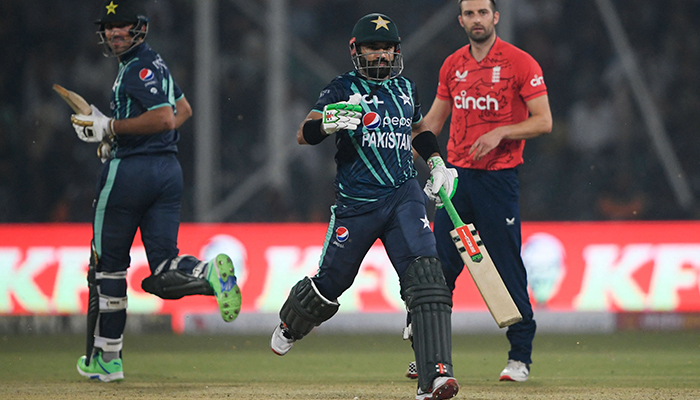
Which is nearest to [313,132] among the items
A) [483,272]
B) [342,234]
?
[342,234]

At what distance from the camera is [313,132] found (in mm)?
4582

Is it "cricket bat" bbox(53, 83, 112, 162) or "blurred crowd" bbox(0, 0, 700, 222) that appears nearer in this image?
"cricket bat" bbox(53, 83, 112, 162)

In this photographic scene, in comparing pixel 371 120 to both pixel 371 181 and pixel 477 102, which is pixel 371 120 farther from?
pixel 477 102

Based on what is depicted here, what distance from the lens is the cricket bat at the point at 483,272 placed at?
4.63 m

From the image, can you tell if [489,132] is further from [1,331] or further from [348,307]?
[1,331]

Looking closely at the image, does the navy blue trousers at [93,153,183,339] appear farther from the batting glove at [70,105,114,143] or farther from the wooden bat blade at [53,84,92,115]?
the wooden bat blade at [53,84,92,115]

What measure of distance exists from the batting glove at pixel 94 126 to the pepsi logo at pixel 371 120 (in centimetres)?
160

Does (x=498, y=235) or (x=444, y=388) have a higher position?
(x=498, y=235)

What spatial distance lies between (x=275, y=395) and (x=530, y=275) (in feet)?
13.7

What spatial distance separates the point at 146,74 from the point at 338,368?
2.31 m

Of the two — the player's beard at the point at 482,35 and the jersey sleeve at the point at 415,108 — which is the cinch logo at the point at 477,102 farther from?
the jersey sleeve at the point at 415,108

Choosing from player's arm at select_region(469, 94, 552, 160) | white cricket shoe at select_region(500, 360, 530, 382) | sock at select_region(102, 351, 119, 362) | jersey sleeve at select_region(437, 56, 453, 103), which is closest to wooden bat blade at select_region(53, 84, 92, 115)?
sock at select_region(102, 351, 119, 362)

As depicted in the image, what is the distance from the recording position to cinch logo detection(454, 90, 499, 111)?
5.75 m

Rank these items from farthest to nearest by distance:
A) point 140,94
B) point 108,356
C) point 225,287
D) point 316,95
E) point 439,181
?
point 316,95 → point 108,356 → point 140,94 → point 225,287 → point 439,181
